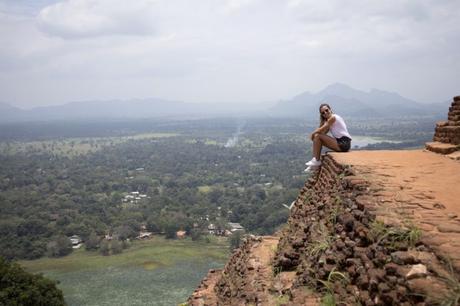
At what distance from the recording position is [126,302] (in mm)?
32375

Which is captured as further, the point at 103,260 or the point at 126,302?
the point at 103,260

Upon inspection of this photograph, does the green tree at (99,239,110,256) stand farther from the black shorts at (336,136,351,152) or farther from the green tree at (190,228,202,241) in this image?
the black shorts at (336,136,351,152)

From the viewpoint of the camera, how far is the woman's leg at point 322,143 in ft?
28.9

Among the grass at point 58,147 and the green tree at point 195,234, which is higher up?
the grass at point 58,147

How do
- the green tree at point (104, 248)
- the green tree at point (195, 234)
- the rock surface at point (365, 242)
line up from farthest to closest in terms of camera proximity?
the green tree at point (195, 234)
the green tree at point (104, 248)
the rock surface at point (365, 242)

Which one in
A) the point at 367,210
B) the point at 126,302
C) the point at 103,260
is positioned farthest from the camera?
the point at 103,260

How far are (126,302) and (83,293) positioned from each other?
5089 mm

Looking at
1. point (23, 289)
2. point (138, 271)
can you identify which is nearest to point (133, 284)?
point (138, 271)

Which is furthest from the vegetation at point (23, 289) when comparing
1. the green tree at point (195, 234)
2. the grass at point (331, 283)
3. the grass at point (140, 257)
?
the green tree at point (195, 234)

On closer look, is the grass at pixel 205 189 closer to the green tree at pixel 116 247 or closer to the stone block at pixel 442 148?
the green tree at pixel 116 247

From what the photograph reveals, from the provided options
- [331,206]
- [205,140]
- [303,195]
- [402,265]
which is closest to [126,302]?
[303,195]

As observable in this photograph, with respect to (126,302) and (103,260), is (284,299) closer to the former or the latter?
(126,302)

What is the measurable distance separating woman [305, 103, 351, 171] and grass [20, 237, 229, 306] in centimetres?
2577

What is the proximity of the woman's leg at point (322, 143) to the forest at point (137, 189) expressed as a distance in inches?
1868
